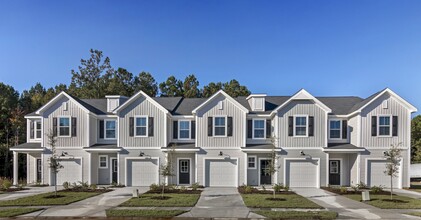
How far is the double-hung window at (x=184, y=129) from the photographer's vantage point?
21.0 meters

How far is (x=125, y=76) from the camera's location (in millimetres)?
45844

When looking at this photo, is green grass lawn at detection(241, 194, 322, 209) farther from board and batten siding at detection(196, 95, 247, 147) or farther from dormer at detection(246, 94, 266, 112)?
dormer at detection(246, 94, 266, 112)

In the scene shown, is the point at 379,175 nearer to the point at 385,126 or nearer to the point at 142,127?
the point at 385,126

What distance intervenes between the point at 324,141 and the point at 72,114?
64.6 ft

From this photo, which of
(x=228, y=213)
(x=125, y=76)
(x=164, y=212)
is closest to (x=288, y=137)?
(x=228, y=213)

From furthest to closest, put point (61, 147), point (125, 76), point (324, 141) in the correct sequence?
point (125, 76) → point (61, 147) → point (324, 141)

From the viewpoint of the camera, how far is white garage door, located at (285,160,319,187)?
1931 centimetres

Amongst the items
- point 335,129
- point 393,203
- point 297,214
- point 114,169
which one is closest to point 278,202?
point 297,214

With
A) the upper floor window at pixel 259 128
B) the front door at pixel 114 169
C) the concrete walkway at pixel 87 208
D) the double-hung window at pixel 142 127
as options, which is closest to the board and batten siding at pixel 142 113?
the double-hung window at pixel 142 127

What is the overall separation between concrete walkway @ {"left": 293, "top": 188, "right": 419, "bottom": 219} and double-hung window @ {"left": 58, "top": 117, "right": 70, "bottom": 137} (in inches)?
723

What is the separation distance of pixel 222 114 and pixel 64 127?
1267 centimetres

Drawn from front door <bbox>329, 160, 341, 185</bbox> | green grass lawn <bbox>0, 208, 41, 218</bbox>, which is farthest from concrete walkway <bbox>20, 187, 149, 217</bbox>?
front door <bbox>329, 160, 341, 185</bbox>

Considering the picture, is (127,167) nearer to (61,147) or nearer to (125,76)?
(61,147)

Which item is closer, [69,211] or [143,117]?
[69,211]
